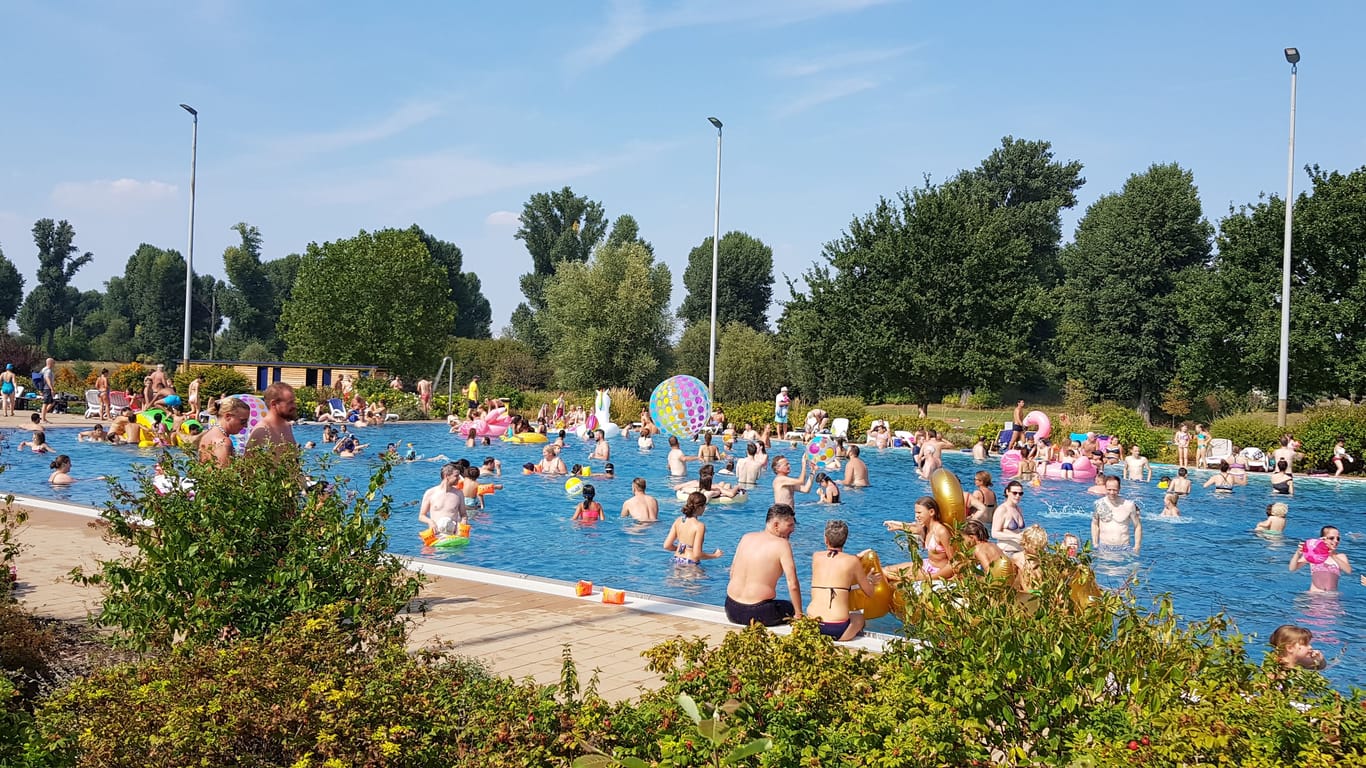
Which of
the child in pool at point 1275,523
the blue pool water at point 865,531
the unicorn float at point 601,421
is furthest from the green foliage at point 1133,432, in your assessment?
the unicorn float at point 601,421

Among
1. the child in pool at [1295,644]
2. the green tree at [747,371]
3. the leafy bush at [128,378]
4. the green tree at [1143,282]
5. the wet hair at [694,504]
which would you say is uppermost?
the green tree at [1143,282]

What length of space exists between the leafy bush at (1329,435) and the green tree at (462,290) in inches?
2732

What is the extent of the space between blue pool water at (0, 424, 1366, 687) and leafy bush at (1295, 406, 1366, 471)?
145 centimetres

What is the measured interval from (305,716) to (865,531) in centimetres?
1252

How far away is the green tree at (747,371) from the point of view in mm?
49500

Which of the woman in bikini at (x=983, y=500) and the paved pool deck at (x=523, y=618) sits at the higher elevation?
→ the woman in bikini at (x=983, y=500)

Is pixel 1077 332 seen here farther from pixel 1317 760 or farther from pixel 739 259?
pixel 1317 760

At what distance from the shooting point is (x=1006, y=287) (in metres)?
35.8

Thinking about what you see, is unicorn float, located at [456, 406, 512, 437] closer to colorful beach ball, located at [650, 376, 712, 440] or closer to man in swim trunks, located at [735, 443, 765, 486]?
colorful beach ball, located at [650, 376, 712, 440]

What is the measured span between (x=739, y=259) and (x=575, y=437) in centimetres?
4033

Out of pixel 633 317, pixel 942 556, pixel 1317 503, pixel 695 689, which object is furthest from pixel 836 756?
pixel 633 317

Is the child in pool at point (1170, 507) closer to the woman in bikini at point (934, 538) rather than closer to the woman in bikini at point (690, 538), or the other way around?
the woman in bikini at point (934, 538)

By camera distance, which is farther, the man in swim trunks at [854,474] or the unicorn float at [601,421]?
the unicorn float at [601,421]

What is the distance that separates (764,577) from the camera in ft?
25.1
